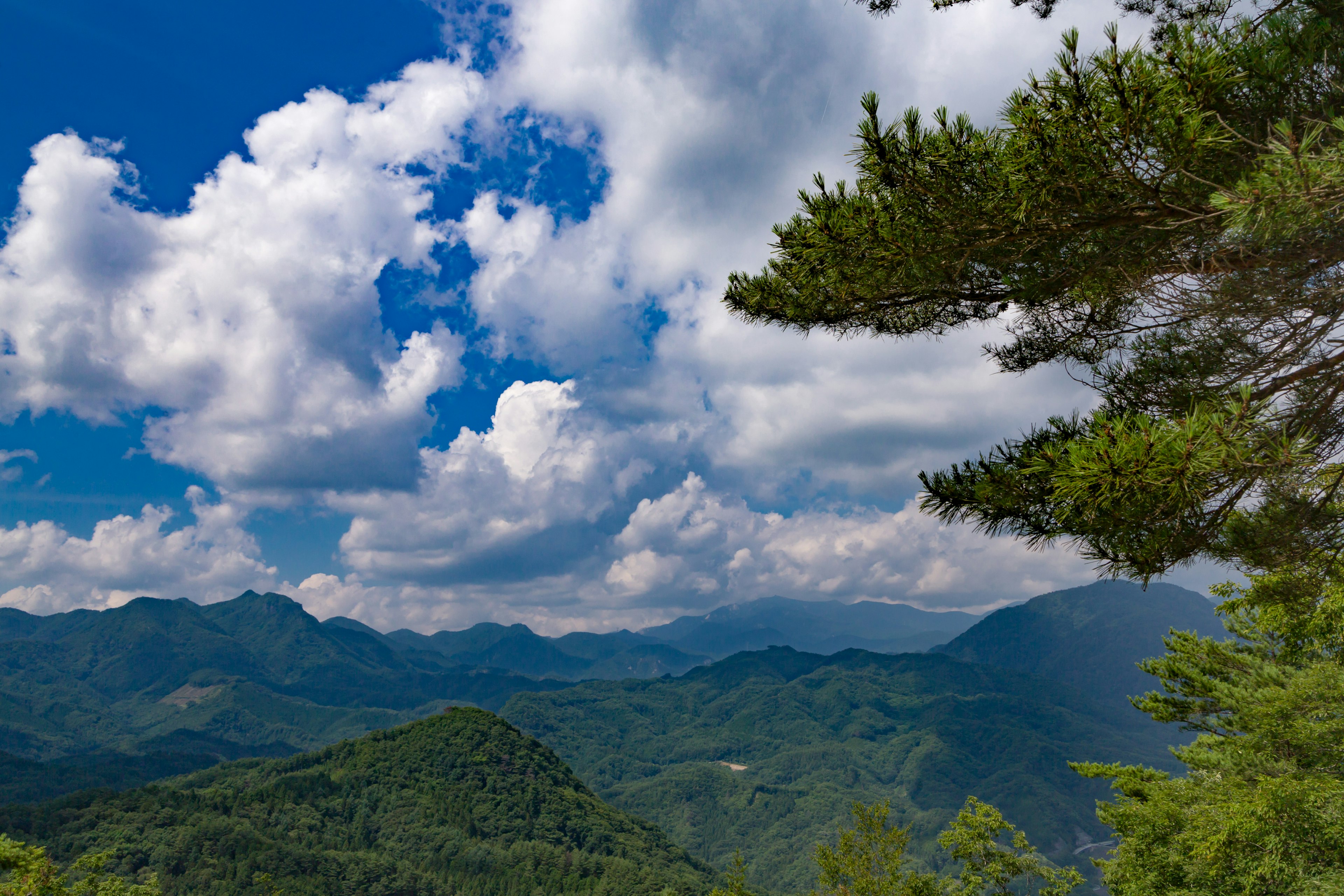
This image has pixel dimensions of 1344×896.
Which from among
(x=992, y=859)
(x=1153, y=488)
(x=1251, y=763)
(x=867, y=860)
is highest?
(x=1153, y=488)

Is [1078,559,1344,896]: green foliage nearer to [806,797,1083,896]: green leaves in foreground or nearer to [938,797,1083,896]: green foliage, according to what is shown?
[938,797,1083,896]: green foliage

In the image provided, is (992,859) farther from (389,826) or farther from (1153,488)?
(389,826)

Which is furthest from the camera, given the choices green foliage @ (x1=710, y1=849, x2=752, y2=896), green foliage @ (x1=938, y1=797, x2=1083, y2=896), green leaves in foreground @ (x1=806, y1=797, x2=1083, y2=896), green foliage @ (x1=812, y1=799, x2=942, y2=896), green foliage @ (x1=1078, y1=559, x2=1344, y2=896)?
green foliage @ (x1=938, y1=797, x2=1083, y2=896)

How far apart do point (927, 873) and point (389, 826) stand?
172 meters

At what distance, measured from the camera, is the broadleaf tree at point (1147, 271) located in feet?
13.8

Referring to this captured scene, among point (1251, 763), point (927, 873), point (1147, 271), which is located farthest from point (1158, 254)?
point (927, 873)

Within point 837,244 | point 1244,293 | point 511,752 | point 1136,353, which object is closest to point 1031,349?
point 1136,353

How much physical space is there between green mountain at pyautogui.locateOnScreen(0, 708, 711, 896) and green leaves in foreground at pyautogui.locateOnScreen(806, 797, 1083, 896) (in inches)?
4227

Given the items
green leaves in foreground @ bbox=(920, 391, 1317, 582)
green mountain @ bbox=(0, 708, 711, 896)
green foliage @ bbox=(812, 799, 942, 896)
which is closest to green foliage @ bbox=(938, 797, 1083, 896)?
green foliage @ bbox=(812, 799, 942, 896)

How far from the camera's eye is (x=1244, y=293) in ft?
18.5

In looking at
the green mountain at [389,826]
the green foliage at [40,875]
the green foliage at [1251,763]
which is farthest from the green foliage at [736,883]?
the green mountain at [389,826]

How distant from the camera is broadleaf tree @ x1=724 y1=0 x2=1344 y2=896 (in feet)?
13.8

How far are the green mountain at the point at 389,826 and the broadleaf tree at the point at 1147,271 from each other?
4630 inches

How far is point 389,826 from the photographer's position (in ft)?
500
